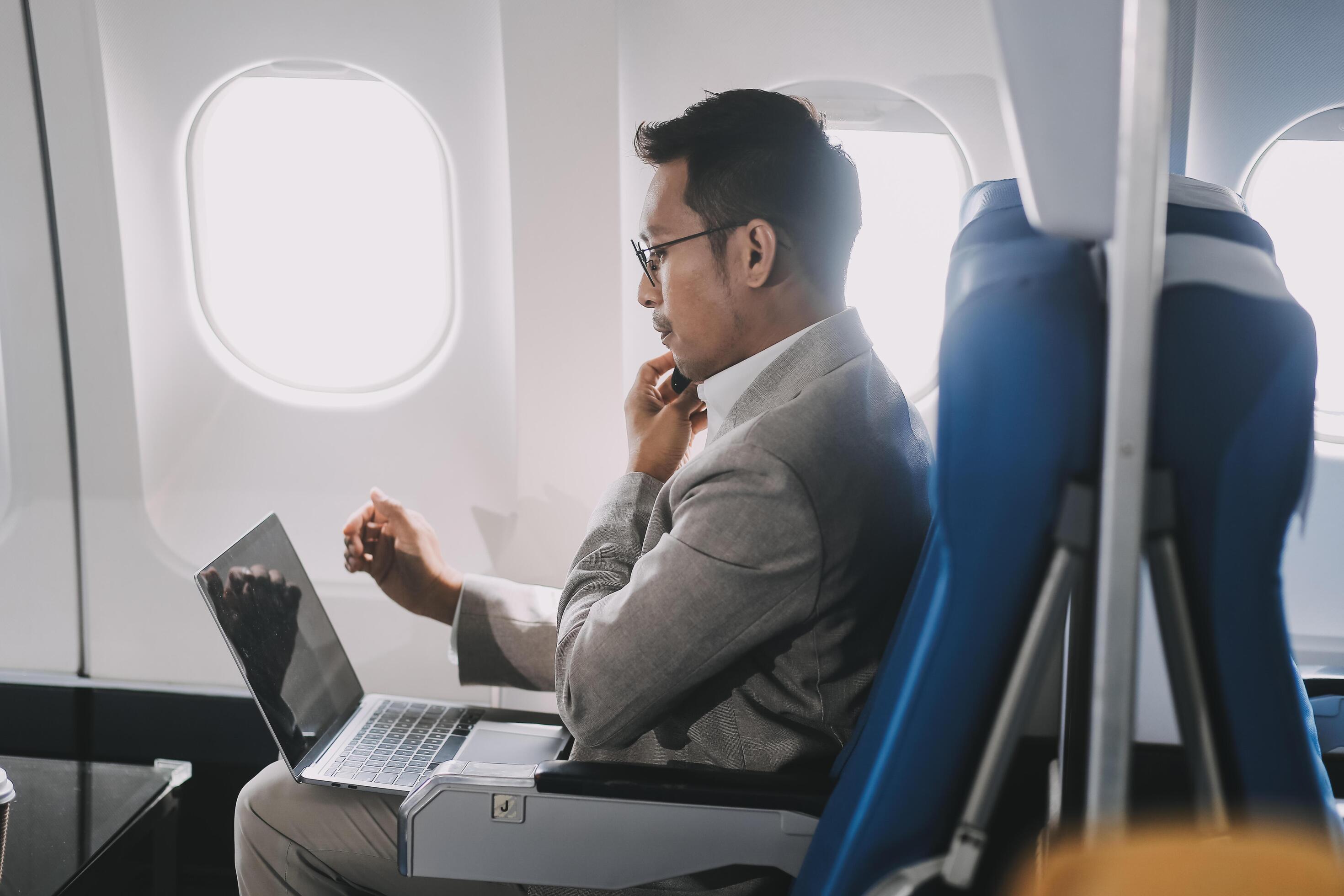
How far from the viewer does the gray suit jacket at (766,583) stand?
1119mm

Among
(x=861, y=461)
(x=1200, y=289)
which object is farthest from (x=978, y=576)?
(x=861, y=461)

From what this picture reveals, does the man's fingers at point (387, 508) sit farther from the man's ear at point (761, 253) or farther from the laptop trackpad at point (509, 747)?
the man's ear at point (761, 253)

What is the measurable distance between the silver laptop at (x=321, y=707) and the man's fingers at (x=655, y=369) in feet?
2.00

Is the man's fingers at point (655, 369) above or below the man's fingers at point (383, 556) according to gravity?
above

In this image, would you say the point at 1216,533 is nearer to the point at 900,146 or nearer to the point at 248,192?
the point at 900,146

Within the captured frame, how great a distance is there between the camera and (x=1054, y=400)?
2.36 feet

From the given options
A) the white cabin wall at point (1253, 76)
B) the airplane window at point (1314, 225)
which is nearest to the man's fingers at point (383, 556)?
the white cabin wall at point (1253, 76)

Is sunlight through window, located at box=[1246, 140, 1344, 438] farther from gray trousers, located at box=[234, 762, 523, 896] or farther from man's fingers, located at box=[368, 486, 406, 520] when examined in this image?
gray trousers, located at box=[234, 762, 523, 896]

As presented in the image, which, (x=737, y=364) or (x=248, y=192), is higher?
(x=248, y=192)

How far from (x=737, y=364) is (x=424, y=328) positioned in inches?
50.0

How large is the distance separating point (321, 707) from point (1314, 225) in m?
2.28

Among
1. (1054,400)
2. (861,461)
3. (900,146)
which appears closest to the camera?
(1054,400)

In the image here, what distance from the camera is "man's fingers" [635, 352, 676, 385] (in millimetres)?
1667

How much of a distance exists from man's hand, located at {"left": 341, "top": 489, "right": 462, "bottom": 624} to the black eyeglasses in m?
0.64
